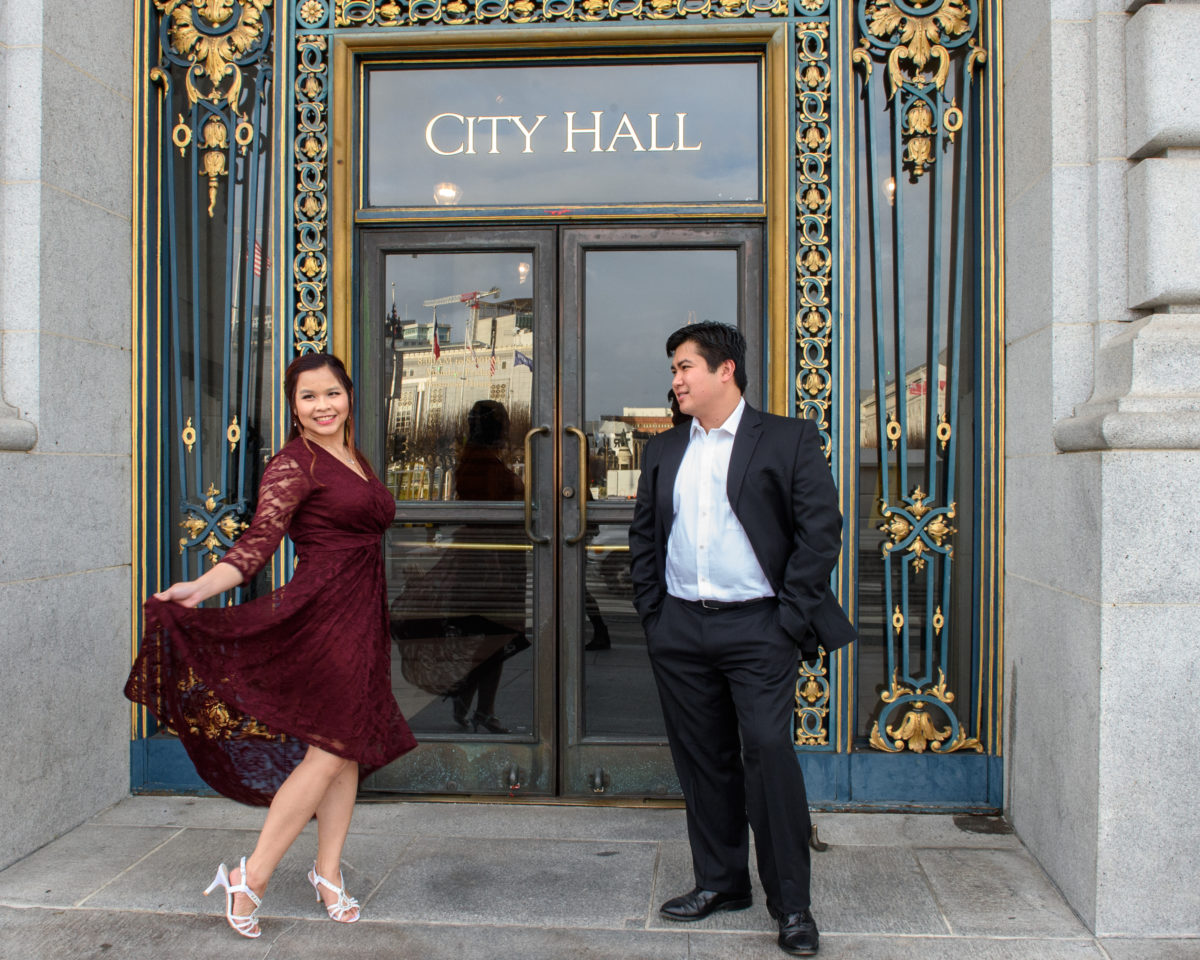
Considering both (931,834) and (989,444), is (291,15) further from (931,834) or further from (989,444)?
(931,834)

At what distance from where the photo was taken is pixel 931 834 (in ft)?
13.9

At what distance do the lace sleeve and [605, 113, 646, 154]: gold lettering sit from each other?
7.50 ft

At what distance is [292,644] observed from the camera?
11.1 ft

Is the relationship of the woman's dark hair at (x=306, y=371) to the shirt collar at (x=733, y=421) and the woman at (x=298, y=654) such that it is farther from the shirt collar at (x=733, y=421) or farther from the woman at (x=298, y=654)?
the shirt collar at (x=733, y=421)

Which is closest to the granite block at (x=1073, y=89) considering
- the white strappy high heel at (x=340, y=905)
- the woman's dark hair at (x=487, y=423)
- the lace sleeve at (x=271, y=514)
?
the woman's dark hair at (x=487, y=423)

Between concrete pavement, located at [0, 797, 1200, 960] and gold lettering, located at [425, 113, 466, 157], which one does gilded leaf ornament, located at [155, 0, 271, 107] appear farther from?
concrete pavement, located at [0, 797, 1200, 960]

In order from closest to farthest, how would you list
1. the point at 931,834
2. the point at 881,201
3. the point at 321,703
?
the point at 321,703 < the point at 931,834 < the point at 881,201

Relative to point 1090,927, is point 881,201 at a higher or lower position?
higher

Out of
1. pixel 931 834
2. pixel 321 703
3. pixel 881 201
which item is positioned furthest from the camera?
pixel 881 201

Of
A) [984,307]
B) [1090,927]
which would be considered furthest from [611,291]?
[1090,927]

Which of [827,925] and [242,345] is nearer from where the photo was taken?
[827,925]

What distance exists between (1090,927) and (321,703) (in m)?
2.68

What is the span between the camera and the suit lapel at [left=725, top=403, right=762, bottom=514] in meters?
3.32

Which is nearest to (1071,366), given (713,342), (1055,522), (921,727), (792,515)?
(1055,522)
